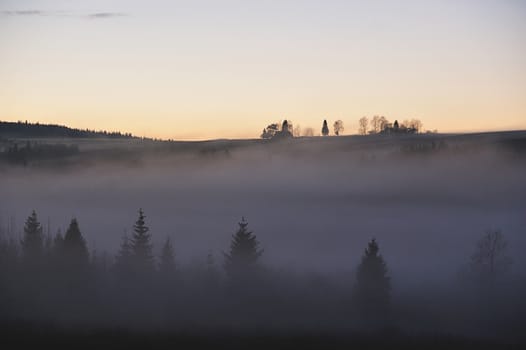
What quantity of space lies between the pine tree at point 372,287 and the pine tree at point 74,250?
130 feet

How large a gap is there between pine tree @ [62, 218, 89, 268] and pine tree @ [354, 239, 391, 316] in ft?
130

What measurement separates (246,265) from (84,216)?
4055 inches

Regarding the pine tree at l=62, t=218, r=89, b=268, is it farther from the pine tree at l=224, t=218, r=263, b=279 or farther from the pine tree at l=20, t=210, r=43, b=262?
the pine tree at l=224, t=218, r=263, b=279

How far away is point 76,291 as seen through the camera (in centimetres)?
10400

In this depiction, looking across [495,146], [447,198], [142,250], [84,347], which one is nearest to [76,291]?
[142,250]

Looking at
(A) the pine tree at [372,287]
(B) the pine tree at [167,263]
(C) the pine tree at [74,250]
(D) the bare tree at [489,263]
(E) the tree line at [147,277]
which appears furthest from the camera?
(B) the pine tree at [167,263]

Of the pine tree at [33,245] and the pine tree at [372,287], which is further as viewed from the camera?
the pine tree at [33,245]

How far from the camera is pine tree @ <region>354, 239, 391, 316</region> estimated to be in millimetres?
97500

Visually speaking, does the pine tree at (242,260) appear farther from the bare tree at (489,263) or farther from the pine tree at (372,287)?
the bare tree at (489,263)

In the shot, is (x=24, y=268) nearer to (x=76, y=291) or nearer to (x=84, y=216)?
(x=76, y=291)

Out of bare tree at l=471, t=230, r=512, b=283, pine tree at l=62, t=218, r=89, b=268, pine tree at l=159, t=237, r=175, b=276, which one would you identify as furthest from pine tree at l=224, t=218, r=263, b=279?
bare tree at l=471, t=230, r=512, b=283

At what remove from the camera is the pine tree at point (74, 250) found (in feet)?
356

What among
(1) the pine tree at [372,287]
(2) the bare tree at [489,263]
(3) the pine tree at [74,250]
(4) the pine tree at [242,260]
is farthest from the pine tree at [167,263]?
(2) the bare tree at [489,263]

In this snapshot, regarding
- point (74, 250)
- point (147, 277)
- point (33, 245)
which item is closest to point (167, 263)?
point (147, 277)
